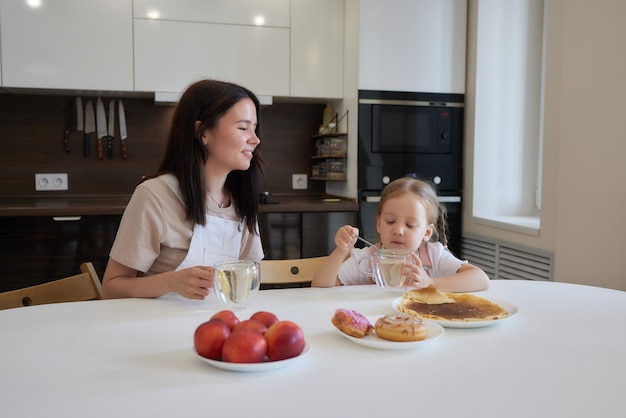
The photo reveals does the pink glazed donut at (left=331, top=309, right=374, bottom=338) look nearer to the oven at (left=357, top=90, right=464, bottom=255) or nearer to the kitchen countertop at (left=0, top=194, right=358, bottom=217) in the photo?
the kitchen countertop at (left=0, top=194, right=358, bottom=217)

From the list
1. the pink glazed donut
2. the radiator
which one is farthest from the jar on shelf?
the pink glazed donut

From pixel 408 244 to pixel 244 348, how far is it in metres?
0.82

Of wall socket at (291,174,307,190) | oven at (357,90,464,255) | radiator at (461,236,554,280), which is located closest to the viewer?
radiator at (461,236,554,280)

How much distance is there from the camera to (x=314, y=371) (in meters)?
0.79

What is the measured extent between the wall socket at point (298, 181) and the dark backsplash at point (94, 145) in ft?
0.11

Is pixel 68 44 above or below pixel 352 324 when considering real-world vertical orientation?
above

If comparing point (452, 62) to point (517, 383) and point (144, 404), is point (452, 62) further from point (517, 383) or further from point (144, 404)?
point (144, 404)

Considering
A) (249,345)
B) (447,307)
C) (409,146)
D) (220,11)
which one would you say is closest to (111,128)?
(220,11)

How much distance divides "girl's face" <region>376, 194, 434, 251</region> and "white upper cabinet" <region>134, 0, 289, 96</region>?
5.59 ft

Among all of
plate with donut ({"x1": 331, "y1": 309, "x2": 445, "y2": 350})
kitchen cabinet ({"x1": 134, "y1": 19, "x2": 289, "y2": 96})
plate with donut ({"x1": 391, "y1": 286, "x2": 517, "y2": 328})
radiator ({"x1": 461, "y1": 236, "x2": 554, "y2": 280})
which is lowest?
radiator ({"x1": 461, "y1": 236, "x2": 554, "y2": 280})

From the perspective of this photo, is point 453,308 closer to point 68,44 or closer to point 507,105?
point 507,105

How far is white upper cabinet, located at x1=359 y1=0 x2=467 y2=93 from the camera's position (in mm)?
2910

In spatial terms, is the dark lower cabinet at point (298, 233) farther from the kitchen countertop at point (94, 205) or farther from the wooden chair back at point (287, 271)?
the wooden chair back at point (287, 271)

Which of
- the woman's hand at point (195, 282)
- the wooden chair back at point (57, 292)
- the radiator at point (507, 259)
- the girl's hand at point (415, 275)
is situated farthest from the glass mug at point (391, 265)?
the radiator at point (507, 259)
